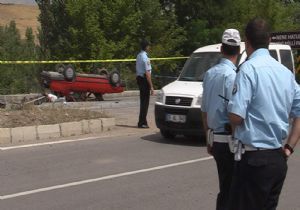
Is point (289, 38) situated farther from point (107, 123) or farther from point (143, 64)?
point (107, 123)

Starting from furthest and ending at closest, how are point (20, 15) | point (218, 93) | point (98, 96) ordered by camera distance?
point (20, 15) < point (98, 96) < point (218, 93)

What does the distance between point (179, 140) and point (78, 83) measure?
746cm

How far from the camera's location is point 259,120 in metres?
4.03

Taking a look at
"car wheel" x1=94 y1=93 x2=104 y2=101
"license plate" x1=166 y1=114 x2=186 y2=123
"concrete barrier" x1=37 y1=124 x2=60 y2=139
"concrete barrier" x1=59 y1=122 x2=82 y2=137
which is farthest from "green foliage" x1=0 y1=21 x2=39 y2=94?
"license plate" x1=166 y1=114 x2=186 y2=123

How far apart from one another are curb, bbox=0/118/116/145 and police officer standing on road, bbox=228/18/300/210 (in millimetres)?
7616

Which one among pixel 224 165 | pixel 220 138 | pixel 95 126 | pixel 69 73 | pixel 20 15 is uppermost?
pixel 20 15

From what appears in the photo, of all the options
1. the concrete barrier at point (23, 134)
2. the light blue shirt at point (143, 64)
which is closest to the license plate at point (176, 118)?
the light blue shirt at point (143, 64)

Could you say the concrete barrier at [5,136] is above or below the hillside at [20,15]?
below

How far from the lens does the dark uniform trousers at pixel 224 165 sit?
499cm

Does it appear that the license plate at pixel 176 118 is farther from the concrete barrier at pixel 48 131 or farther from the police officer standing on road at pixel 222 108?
the police officer standing on road at pixel 222 108

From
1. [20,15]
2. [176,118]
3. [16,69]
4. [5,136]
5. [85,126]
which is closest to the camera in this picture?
[5,136]

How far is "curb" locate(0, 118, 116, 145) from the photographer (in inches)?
436

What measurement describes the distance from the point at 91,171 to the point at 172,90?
11.3 ft

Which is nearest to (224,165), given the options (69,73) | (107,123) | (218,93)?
(218,93)
